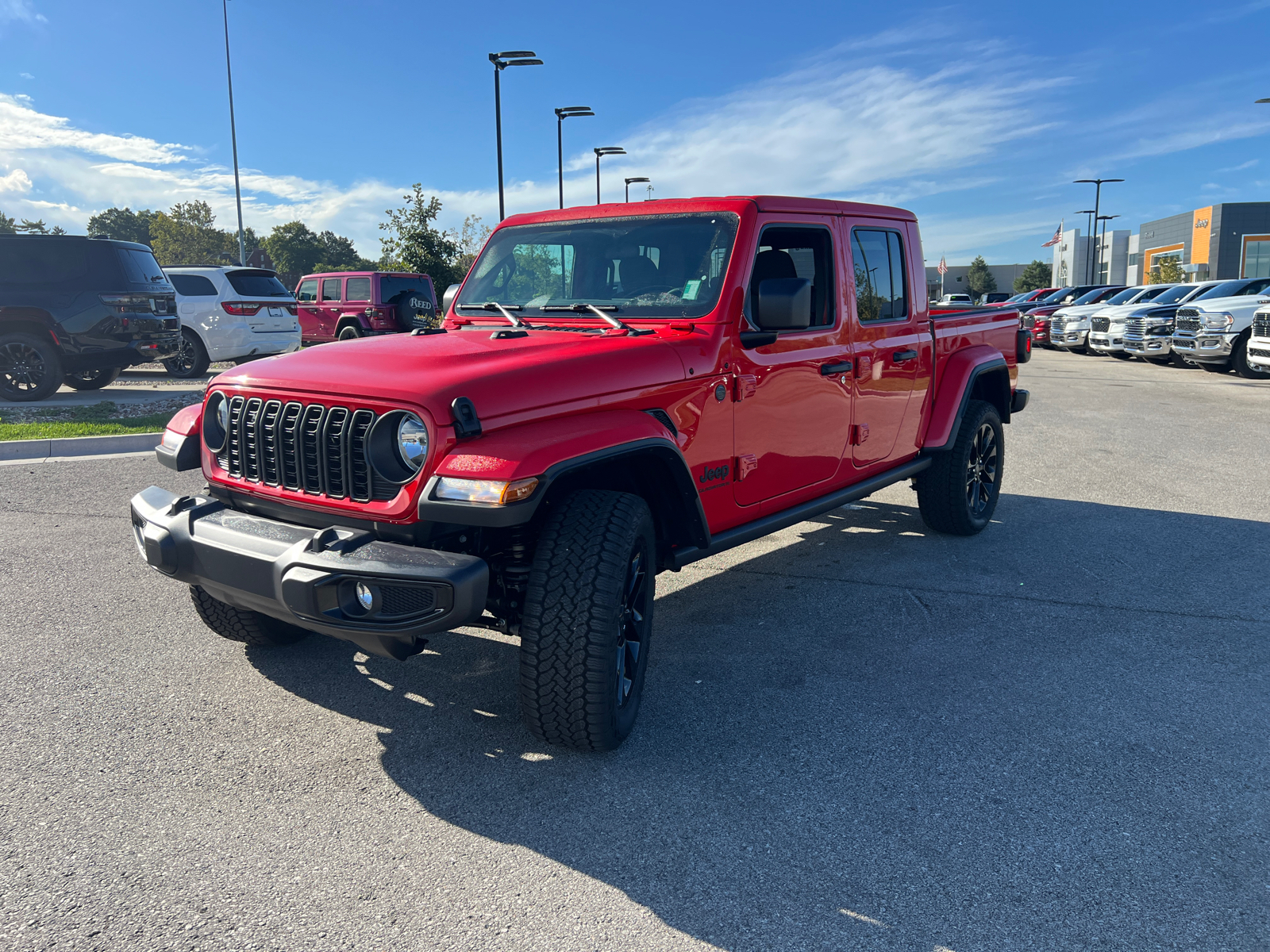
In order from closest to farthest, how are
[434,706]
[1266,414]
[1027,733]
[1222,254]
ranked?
[1027,733], [434,706], [1266,414], [1222,254]

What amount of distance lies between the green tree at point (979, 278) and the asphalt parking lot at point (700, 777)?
296ft

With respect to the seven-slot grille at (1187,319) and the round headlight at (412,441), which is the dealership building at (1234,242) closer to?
the seven-slot grille at (1187,319)

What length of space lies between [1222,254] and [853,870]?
3142 inches

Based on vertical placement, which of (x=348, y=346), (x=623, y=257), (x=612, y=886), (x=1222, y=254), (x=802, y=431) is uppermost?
(x=1222, y=254)

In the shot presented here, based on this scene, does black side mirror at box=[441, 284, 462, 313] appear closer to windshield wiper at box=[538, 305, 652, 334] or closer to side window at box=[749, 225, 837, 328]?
windshield wiper at box=[538, 305, 652, 334]

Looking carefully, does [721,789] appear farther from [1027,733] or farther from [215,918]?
[215,918]

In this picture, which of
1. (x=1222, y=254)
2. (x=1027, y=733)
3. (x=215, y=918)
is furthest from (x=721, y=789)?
(x=1222, y=254)

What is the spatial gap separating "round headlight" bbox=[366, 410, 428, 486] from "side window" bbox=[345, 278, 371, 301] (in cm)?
1579

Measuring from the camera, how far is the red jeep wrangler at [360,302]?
677 inches

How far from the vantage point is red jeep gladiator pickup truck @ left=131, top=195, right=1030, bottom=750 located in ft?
9.46

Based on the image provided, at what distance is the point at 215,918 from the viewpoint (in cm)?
240

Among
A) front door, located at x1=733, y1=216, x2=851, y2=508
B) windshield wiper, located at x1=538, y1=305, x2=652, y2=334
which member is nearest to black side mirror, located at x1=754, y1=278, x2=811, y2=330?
front door, located at x1=733, y1=216, x2=851, y2=508

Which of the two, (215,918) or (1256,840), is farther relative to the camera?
(1256,840)

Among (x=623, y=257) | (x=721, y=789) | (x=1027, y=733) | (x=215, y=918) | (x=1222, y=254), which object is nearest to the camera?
(x=215, y=918)
